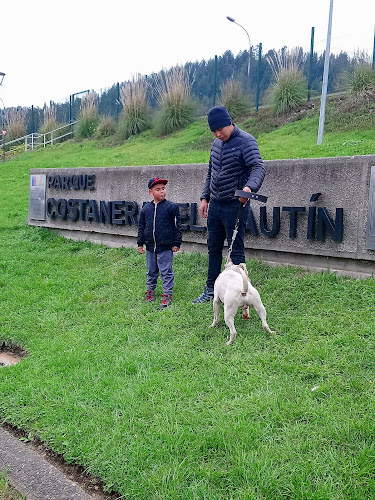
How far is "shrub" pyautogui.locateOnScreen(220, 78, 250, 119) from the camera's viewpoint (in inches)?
622

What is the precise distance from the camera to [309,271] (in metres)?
5.29

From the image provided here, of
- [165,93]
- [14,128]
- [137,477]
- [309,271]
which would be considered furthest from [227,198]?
[14,128]

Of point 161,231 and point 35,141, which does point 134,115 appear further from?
point 161,231

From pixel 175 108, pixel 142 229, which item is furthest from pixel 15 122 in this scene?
pixel 142 229

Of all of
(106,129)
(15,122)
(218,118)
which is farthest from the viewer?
(15,122)

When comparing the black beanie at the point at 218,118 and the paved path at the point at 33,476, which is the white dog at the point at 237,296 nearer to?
the black beanie at the point at 218,118

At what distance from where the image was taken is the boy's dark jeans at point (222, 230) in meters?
4.71

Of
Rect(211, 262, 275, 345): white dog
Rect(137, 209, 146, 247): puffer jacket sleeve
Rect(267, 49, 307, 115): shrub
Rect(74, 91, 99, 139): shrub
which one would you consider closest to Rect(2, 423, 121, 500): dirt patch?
Rect(211, 262, 275, 345): white dog

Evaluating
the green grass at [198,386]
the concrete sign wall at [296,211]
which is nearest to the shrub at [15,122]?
the concrete sign wall at [296,211]

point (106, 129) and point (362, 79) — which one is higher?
point (362, 79)

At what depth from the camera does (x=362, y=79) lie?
42.5 ft

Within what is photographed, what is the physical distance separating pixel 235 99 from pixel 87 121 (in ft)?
21.7

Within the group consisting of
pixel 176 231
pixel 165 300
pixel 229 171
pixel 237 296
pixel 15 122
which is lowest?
pixel 165 300

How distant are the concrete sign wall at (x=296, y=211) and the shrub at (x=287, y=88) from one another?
8474mm
